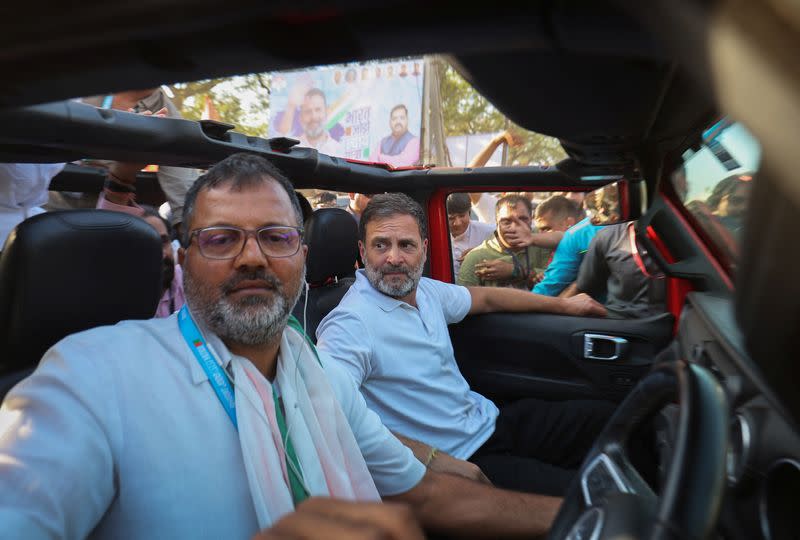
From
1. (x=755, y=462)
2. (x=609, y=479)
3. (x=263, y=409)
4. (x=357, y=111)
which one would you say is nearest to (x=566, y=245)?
(x=755, y=462)

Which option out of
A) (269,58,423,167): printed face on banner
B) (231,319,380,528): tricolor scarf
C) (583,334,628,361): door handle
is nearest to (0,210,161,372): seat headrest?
(231,319,380,528): tricolor scarf

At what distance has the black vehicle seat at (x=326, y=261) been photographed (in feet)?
9.31

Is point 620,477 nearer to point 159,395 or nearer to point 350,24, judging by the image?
Result: point 350,24

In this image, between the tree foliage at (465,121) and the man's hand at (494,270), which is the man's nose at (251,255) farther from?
the man's hand at (494,270)

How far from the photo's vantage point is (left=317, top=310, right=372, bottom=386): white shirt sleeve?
2467mm

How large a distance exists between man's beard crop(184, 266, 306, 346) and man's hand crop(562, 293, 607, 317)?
6.35ft

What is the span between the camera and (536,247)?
12.9 ft

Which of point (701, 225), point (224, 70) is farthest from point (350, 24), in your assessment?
point (701, 225)

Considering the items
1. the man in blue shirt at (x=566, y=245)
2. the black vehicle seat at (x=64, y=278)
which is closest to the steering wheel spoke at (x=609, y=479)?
the black vehicle seat at (x=64, y=278)

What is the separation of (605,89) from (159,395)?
3.56 ft

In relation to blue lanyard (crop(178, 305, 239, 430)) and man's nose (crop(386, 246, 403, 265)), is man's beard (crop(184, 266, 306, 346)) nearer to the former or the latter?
blue lanyard (crop(178, 305, 239, 430))

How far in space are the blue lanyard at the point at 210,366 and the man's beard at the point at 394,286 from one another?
4.71ft

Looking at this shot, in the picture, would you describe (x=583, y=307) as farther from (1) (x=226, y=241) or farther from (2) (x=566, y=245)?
(1) (x=226, y=241)

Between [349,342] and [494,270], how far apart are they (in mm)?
1505
